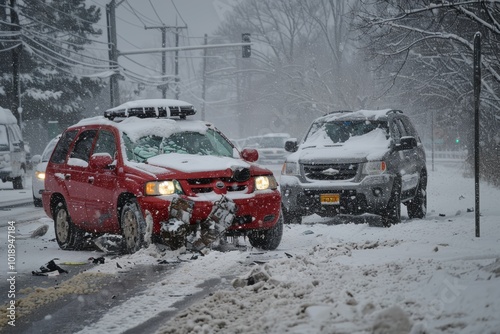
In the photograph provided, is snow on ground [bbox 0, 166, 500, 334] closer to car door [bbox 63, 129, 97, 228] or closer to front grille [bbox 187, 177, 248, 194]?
car door [bbox 63, 129, 97, 228]

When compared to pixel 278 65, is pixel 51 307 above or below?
below

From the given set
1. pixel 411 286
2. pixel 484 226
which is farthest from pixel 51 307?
pixel 484 226

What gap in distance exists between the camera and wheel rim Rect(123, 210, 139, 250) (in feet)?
28.6

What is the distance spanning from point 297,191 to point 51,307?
21.2 feet

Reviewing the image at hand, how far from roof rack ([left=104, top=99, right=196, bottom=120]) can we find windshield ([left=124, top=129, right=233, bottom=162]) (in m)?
0.53

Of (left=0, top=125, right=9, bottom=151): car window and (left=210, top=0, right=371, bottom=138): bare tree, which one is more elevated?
(left=210, top=0, right=371, bottom=138): bare tree

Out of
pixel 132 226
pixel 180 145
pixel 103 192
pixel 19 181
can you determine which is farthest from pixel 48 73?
pixel 132 226

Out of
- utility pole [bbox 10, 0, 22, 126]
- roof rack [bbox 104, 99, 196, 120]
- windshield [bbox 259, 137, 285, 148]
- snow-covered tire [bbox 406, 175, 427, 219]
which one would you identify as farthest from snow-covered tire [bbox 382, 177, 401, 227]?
windshield [bbox 259, 137, 285, 148]

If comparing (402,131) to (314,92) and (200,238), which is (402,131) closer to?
(200,238)

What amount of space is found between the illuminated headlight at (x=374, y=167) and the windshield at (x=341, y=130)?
3.77ft

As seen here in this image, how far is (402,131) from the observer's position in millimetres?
14078

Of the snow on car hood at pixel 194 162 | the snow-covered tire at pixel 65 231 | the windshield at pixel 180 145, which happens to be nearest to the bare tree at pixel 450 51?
the windshield at pixel 180 145

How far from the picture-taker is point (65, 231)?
1029 cm

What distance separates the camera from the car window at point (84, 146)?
1037 centimetres
